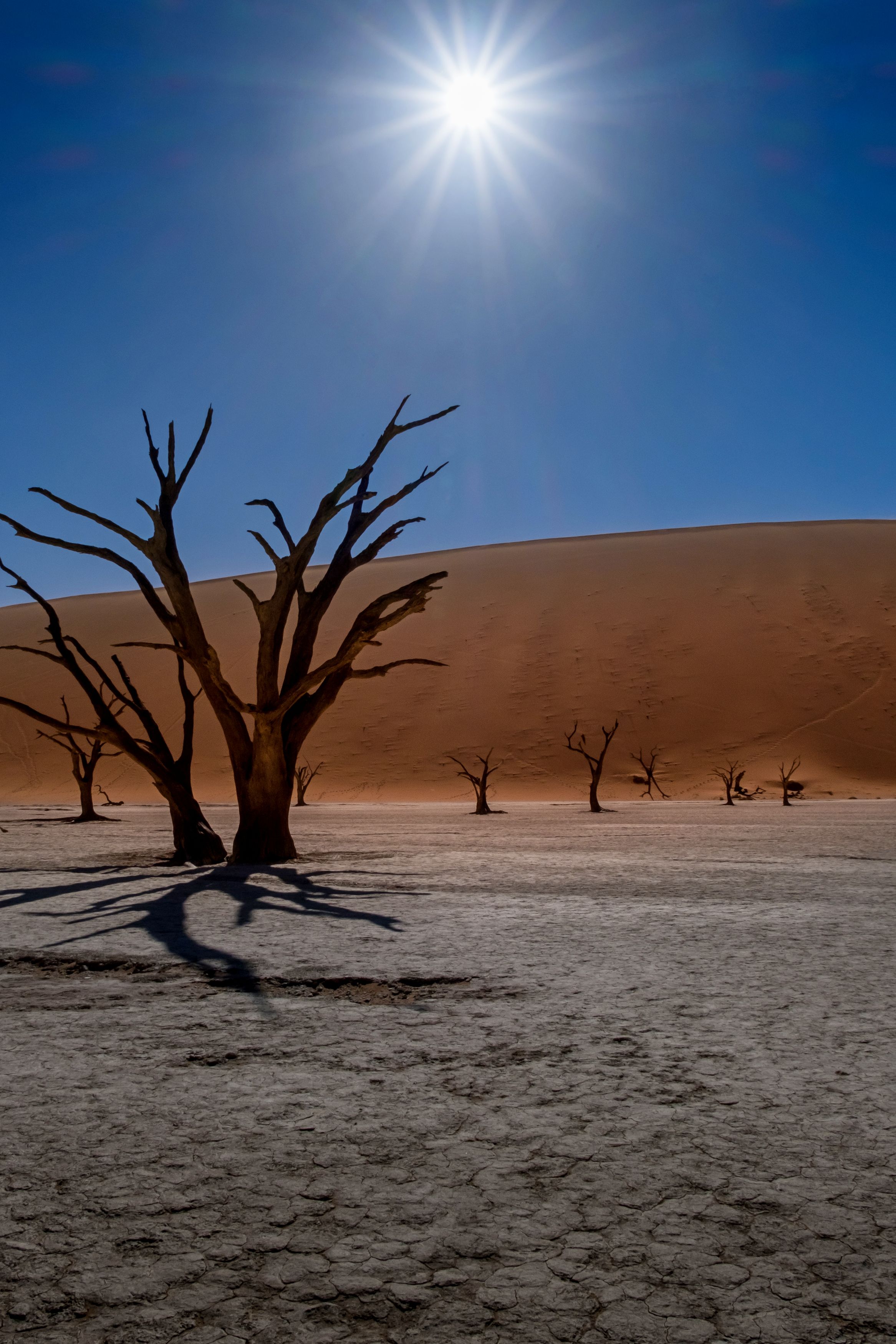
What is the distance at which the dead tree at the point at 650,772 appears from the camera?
31594 millimetres

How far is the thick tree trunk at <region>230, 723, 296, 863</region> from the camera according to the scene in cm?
964

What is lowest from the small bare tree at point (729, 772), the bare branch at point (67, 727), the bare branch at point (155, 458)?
the small bare tree at point (729, 772)

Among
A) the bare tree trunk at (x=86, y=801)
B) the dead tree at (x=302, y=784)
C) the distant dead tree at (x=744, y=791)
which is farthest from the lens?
the distant dead tree at (x=744, y=791)

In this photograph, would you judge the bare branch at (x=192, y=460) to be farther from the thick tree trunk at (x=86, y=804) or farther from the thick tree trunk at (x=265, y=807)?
the thick tree trunk at (x=86, y=804)

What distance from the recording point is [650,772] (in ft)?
102

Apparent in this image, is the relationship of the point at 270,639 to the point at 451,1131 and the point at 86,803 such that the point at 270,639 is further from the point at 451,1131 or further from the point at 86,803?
the point at 86,803

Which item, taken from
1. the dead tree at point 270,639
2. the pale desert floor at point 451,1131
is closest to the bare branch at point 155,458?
the dead tree at point 270,639

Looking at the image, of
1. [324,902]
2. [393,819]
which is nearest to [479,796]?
[393,819]

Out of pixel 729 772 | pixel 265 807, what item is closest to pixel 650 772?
pixel 729 772

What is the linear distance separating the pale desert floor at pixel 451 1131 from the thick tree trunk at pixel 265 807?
14.0ft

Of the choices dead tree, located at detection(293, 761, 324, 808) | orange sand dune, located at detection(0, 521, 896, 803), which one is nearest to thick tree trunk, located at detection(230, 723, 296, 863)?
dead tree, located at detection(293, 761, 324, 808)

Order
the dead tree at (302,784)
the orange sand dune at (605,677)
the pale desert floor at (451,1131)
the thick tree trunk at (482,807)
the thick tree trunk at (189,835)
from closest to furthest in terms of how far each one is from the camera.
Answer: the pale desert floor at (451,1131) → the thick tree trunk at (189,835) → the thick tree trunk at (482,807) → the dead tree at (302,784) → the orange sand dune at (605,677)

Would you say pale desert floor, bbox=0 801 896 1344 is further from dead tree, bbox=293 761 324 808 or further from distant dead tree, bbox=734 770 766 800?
distant dead tree, bbox=734 770 766 800

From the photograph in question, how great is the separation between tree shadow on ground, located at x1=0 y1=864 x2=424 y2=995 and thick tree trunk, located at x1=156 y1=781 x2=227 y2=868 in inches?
43.8
